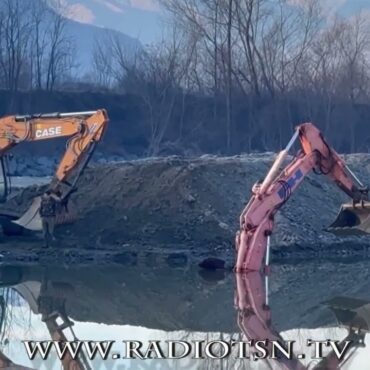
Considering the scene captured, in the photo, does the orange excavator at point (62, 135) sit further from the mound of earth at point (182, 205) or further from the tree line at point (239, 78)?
the tree line at point (239, 78)

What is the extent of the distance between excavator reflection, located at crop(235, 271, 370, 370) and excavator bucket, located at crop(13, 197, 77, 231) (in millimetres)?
5504

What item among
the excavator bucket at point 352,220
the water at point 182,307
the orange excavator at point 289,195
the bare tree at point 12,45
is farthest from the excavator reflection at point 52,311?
the bare tree at point 12,45

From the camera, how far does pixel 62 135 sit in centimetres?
2208

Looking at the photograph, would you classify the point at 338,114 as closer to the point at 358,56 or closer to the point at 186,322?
the point at 358,56

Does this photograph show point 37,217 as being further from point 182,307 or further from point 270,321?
point 270,321

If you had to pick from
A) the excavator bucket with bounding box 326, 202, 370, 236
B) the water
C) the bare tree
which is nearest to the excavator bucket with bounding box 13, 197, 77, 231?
the water

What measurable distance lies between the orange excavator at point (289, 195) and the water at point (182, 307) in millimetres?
623

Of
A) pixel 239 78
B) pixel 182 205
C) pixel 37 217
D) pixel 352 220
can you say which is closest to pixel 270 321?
pixel 352 220

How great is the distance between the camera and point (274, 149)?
157 feet

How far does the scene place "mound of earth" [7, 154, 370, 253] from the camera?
2328 centimetres

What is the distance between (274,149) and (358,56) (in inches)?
481

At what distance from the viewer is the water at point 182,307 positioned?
11.5 metres

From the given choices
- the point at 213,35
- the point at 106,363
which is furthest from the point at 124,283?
the point at 213,35

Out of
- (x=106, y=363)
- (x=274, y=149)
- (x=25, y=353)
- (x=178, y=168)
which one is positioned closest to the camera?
(x=106, y=363)
